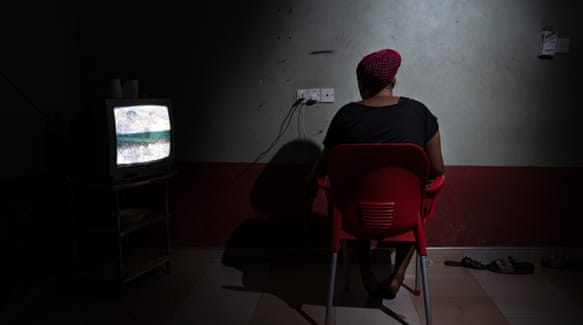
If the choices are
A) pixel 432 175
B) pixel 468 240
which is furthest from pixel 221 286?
pixel 468 240

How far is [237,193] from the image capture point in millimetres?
3172

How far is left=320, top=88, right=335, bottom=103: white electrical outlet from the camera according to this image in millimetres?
3012

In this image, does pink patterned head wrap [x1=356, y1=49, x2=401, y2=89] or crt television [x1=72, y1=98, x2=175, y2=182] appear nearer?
pink patterned head wrap [x1=356, y1=49, x2=401, y2=89]

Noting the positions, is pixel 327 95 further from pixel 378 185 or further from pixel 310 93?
pixel 378 185

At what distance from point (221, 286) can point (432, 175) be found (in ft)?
4.41

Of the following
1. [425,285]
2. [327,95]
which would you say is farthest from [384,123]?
[327,95]

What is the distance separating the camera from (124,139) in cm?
255

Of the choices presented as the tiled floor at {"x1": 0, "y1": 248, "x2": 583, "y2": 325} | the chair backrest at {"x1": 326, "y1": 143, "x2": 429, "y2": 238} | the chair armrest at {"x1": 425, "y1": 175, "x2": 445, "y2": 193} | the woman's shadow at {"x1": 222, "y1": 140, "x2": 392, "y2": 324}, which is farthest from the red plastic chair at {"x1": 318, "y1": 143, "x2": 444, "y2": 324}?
the woman's shadow at {"x1": 222, "y1": 140, "x2": 392, "y2": 324}

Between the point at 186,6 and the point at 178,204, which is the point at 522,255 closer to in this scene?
the point at 178,204

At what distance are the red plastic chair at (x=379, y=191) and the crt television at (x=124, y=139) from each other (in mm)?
1115

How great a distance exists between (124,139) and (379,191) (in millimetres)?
1359

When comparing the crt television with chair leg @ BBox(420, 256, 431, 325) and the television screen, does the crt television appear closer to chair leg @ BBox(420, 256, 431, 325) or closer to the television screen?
the television screen

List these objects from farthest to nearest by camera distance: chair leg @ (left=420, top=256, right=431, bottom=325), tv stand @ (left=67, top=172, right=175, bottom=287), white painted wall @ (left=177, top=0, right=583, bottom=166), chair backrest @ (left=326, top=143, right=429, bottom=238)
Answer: white painted wall @ (left=177, top=0, right=583, bottom=166), tv stand @ (left=67, top=172, right=175, bottom=287), chair leg @ (left=420, top=256, right=431, bottom=325), chair backrest @ (left=326, top=143, right=429, bottom=238)

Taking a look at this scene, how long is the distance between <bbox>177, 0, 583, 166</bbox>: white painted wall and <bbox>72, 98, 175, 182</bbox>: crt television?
388mm
